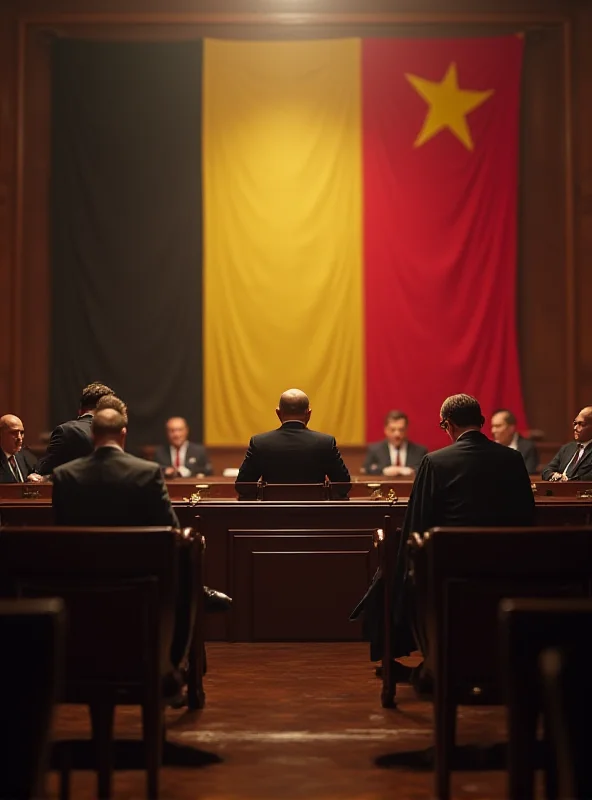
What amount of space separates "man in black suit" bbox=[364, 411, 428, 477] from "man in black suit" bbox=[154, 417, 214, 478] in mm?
1346

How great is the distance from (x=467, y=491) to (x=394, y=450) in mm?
4452

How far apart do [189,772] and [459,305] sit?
20.6 ft

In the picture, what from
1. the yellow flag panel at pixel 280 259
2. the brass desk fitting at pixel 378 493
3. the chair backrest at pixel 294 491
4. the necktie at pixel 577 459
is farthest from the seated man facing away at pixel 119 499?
the yellow flag panel at pixel 280 259

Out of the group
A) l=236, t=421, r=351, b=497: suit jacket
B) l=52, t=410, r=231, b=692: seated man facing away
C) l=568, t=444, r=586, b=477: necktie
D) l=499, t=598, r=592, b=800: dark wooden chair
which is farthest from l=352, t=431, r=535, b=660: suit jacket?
l=568, t=444, r=586, b=477: necktie

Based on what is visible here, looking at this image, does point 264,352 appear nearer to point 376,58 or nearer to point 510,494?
point 376,58

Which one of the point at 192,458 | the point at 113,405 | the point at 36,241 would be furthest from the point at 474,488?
the point at 36,241

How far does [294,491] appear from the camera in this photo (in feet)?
18.2

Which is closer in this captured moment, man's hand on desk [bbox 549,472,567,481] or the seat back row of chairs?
the seat back row of chairs

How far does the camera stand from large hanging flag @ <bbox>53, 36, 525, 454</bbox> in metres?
9.05

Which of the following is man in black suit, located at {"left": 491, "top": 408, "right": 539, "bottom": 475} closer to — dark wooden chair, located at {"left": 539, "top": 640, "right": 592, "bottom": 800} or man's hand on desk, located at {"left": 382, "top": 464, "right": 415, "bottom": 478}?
man's hand on desk, located at {"left": 382, "top": 464, "right": 415, "bottom": 478}

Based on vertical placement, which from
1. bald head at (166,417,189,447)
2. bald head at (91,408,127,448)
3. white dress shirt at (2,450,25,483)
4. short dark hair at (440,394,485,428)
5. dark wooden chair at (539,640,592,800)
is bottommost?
dark wooden chair at (539,640,592,800)

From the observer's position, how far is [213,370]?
9141 mm

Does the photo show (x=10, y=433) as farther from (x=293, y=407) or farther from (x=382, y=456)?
(x=382, y=456)

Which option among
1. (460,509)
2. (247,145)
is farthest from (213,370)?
(460,509)
